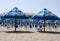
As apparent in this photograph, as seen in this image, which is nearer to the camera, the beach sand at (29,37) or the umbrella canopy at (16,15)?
the beach sand at (29,37)

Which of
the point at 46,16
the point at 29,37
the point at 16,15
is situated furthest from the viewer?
the point at 46,16

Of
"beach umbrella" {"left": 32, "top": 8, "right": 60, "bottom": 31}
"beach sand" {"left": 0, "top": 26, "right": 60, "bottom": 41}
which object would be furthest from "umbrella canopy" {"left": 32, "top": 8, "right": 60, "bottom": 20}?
"beach sand" {"left": 0, "top": 26, "right": 60, "bottom": 41}

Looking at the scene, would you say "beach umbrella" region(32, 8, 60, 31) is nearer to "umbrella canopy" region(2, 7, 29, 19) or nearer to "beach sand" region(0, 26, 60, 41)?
"umbrella canopy" region(2, 7, 29, 19)

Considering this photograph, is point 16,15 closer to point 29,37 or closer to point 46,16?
point 46,16

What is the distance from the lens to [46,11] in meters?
17.7

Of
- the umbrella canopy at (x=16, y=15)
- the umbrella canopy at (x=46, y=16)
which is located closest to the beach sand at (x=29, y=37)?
the umbrella canopy at (x=46, y=16)

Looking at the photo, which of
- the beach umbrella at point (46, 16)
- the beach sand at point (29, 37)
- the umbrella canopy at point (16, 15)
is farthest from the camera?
the beach umbrella at point (46, 16)

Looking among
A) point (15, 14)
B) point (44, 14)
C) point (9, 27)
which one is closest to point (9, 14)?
point (15, 14)

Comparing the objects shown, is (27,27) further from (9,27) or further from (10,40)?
(10,40)

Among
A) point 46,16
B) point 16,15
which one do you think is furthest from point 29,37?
point 46,16

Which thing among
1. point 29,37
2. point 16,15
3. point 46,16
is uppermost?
point 16,15

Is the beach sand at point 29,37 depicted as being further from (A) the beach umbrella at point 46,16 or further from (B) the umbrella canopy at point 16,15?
(B) the umbrella canopy at point 16,15

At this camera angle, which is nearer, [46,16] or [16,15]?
[16,15]

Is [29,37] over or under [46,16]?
under
